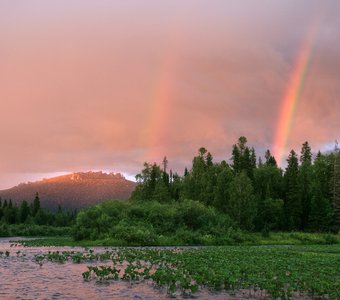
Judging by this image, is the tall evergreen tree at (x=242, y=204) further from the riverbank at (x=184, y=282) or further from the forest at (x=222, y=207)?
the riverbank at (x=184, y=282)

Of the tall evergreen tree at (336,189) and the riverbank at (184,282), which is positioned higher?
the tall evergreen tree at (336,189)

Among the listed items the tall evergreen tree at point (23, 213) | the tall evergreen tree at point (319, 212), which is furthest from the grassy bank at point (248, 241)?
the tall evergreen tree at point (23, 213)

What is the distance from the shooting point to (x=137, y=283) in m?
29.4

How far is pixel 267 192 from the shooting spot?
111125mm

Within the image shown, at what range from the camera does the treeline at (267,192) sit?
327 ft

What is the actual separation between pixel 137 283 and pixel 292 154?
103806 millimetres

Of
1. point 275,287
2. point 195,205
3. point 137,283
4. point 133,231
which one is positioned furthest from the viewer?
point 195,205

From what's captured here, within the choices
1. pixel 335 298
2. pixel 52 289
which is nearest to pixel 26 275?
pixel 52 289

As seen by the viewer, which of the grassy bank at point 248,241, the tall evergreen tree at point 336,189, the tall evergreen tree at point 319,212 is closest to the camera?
the grassy bank at point 248,241

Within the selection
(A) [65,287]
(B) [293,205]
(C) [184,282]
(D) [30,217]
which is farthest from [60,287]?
(D) [30,217]

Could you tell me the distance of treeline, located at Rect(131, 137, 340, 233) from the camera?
99.7 meters

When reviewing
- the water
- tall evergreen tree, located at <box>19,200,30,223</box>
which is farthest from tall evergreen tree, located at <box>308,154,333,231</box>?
tall evergreen tree, located at <box>19,200,30,223</box>

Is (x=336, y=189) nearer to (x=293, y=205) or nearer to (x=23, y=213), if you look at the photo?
(x=293, y=205)

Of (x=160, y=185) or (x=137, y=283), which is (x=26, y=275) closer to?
(x=137, y=283)
